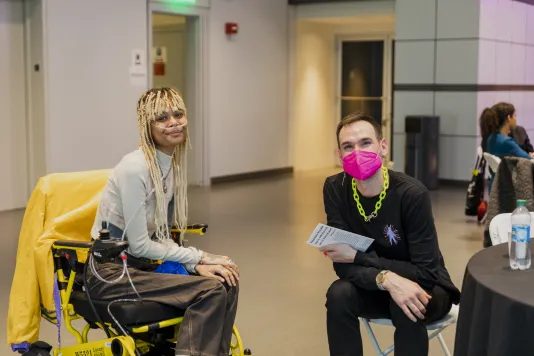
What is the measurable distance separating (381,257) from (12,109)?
640 cm

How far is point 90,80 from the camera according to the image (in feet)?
30.2

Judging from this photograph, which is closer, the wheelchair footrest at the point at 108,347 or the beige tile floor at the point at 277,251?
the wheelchair footrest at the point at 108,347

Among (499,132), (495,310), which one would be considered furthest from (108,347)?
(499,132)

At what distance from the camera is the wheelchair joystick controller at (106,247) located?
3029 millimetres

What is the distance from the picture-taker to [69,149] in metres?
9.02

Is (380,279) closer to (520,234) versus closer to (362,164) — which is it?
(362,164)

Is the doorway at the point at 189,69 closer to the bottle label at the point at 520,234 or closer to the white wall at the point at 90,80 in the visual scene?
the white wall at the point at 90,80

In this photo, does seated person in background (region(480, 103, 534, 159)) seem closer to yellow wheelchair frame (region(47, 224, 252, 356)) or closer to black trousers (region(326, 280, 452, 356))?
black trousers (region(326, 280, 452, 356))

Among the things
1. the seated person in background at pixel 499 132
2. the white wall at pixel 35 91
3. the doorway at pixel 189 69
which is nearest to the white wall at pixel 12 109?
the white wall at pixel 35 91

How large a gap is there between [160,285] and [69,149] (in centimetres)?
612

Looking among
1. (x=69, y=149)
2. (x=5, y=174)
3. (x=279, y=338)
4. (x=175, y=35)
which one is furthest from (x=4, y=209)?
(x=279, y=338)

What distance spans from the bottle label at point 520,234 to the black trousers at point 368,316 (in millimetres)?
483

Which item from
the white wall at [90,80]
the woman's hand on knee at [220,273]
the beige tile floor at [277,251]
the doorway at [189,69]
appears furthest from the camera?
the doorway at [189,69]

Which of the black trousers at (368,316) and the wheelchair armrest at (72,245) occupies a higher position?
the wheelchair armrest at (72,245)
